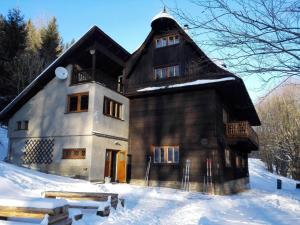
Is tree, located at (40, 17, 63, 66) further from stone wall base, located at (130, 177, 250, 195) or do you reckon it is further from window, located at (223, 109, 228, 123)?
window, located at (223, 109, 228, 123)

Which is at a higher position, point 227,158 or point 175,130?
point 175,130

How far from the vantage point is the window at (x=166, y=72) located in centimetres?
1928

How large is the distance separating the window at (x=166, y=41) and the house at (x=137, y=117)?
71 mm

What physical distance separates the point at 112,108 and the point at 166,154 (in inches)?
176

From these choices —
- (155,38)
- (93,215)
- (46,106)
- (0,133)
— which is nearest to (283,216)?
(93,215)

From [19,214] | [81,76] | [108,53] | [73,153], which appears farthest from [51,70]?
[19,214]

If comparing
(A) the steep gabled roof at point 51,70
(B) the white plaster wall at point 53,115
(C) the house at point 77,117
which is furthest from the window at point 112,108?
(A) the steep gabled roof at point 51,70

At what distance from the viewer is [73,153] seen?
17.6 m

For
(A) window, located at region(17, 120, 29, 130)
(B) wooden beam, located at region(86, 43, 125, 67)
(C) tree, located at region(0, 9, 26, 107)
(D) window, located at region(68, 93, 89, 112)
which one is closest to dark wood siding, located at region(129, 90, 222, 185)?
(B) wooden beam, located at region(86, 43, 125, 67)

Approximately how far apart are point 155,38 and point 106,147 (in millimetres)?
8072

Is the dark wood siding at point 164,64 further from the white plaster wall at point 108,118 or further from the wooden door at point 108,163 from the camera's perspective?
the wooden door at point 108,163

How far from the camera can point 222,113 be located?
1912 cm

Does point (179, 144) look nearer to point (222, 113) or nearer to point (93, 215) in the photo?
point (222, 113)

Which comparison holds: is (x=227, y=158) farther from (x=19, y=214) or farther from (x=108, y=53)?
(x=19, y=214)
